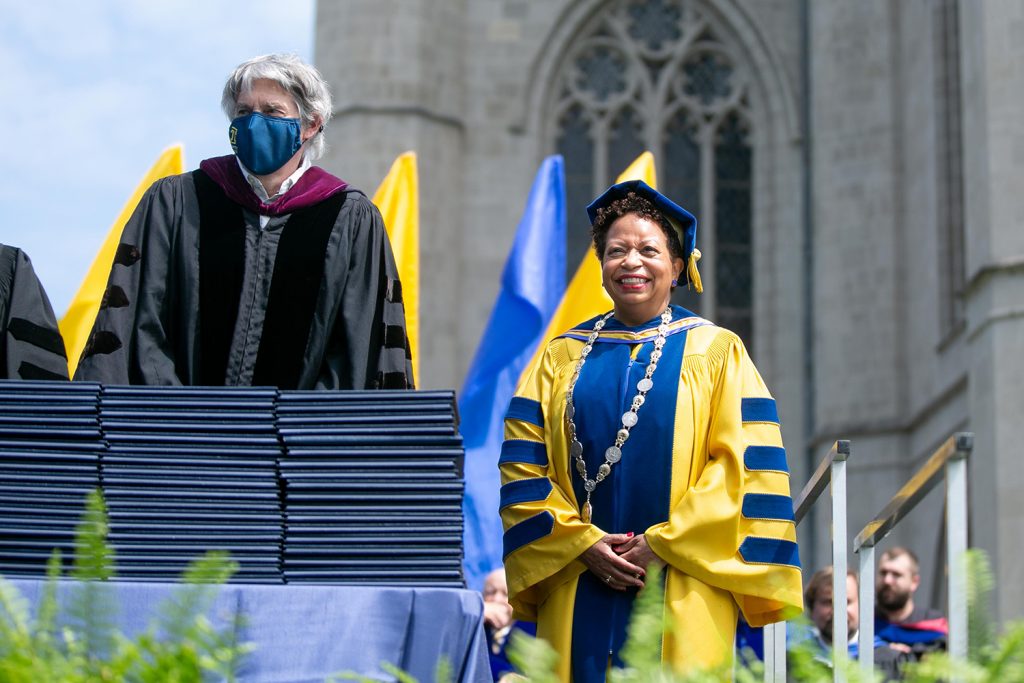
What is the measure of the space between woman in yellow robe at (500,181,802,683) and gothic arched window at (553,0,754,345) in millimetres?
17756

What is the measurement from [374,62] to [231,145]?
55.8ft

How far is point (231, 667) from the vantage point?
180 cm

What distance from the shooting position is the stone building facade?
19.2 metres

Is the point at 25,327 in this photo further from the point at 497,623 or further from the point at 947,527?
the point at 497,623

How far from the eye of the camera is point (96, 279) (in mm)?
9273

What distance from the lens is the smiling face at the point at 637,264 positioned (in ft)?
14.0

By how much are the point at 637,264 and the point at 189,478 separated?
4.15 ft

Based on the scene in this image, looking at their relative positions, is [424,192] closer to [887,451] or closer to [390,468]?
[887,451]

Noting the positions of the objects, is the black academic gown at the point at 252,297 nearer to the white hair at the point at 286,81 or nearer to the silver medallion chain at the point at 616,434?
the white hair at the point at 286,81

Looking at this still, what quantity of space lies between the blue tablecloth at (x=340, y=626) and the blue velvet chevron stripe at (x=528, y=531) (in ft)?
2.41

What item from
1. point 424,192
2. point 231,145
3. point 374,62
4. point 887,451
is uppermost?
point 374,62

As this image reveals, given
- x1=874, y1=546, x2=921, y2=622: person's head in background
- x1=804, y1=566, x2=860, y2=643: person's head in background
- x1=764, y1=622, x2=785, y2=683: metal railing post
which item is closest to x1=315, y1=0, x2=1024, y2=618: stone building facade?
x1=874, y1=546, x2=921, y2=622: person's head in background

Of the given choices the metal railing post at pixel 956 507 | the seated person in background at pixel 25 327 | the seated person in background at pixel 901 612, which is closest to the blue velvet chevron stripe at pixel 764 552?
the metal railing post at pixel 956 507

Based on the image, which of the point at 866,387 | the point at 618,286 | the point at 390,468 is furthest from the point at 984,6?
the point at 390,468
